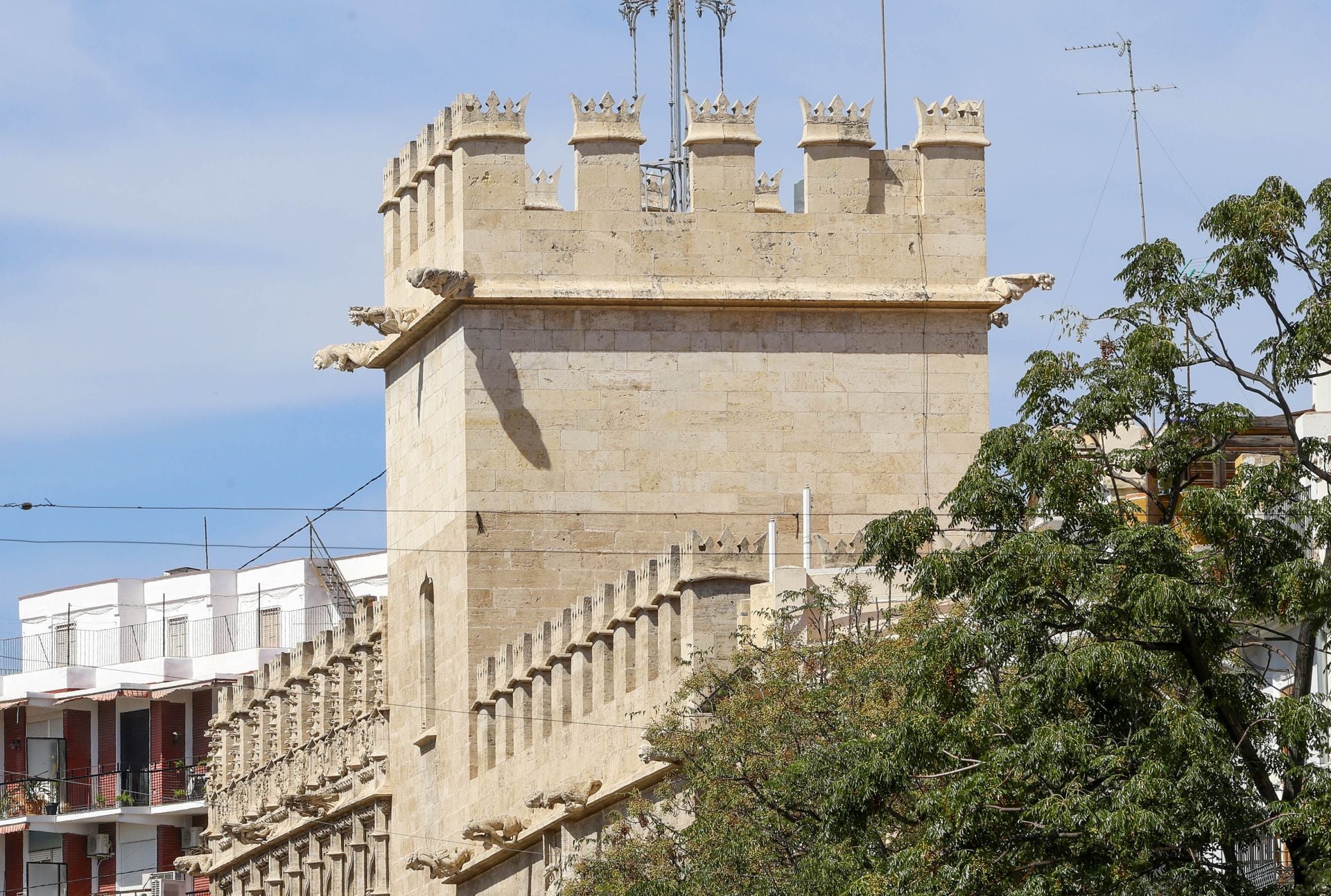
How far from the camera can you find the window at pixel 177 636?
246 ft

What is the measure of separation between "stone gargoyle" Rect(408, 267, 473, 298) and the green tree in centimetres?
1718

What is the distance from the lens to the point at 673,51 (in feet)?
147

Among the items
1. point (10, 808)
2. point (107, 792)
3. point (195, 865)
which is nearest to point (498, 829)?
point (195, 865)

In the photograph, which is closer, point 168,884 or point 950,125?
point 950,125

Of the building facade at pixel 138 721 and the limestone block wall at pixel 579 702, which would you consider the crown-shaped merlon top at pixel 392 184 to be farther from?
the building facade at pixel 138 721

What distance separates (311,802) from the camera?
48.6 metres

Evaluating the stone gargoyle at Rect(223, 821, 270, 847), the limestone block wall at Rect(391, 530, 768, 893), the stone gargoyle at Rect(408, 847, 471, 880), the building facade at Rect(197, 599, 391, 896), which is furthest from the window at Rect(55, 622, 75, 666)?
the stone gargoyle at Rect(408, 847, 471, 880)

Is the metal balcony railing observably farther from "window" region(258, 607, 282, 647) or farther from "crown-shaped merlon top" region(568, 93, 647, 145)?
"crown-shaped merlon top" region(568, 93, 647, 145)

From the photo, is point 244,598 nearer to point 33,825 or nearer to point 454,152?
point 33,825

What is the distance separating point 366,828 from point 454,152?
36.6ft

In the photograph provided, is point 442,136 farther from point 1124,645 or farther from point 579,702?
point 1124,645

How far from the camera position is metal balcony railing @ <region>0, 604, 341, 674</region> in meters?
73.8

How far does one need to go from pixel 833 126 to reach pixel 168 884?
3180cm

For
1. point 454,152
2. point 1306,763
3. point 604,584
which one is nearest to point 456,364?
point 454,152
